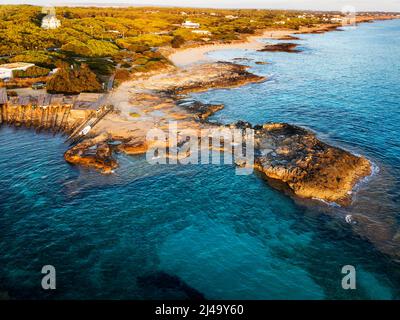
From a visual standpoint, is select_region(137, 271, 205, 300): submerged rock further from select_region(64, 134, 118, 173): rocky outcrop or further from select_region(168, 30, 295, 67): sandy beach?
select_region(168, 30, 295, 67): sandy beach

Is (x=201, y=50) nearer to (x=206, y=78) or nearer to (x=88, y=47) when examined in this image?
(x=88, y=47)

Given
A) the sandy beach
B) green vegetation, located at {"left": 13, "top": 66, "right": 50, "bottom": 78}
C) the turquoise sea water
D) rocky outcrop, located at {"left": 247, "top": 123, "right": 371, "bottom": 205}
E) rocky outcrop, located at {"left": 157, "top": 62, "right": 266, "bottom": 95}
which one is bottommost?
the turquoise sea water

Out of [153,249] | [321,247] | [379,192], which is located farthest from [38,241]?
[379,192]

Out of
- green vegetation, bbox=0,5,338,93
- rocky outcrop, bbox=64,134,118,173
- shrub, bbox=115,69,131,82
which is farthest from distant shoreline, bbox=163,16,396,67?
rocky outcrop, bbox=64,134,118,173

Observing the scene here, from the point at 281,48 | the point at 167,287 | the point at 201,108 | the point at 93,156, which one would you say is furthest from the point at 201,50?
the point at 167,287

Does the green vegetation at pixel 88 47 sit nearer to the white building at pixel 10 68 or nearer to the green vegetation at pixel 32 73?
the green vegetation at pixel 32 73

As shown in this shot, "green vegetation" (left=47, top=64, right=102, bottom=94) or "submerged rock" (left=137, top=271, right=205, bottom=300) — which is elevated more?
"green vegetation" (left=47, top=64, right=102, bottom=94)
